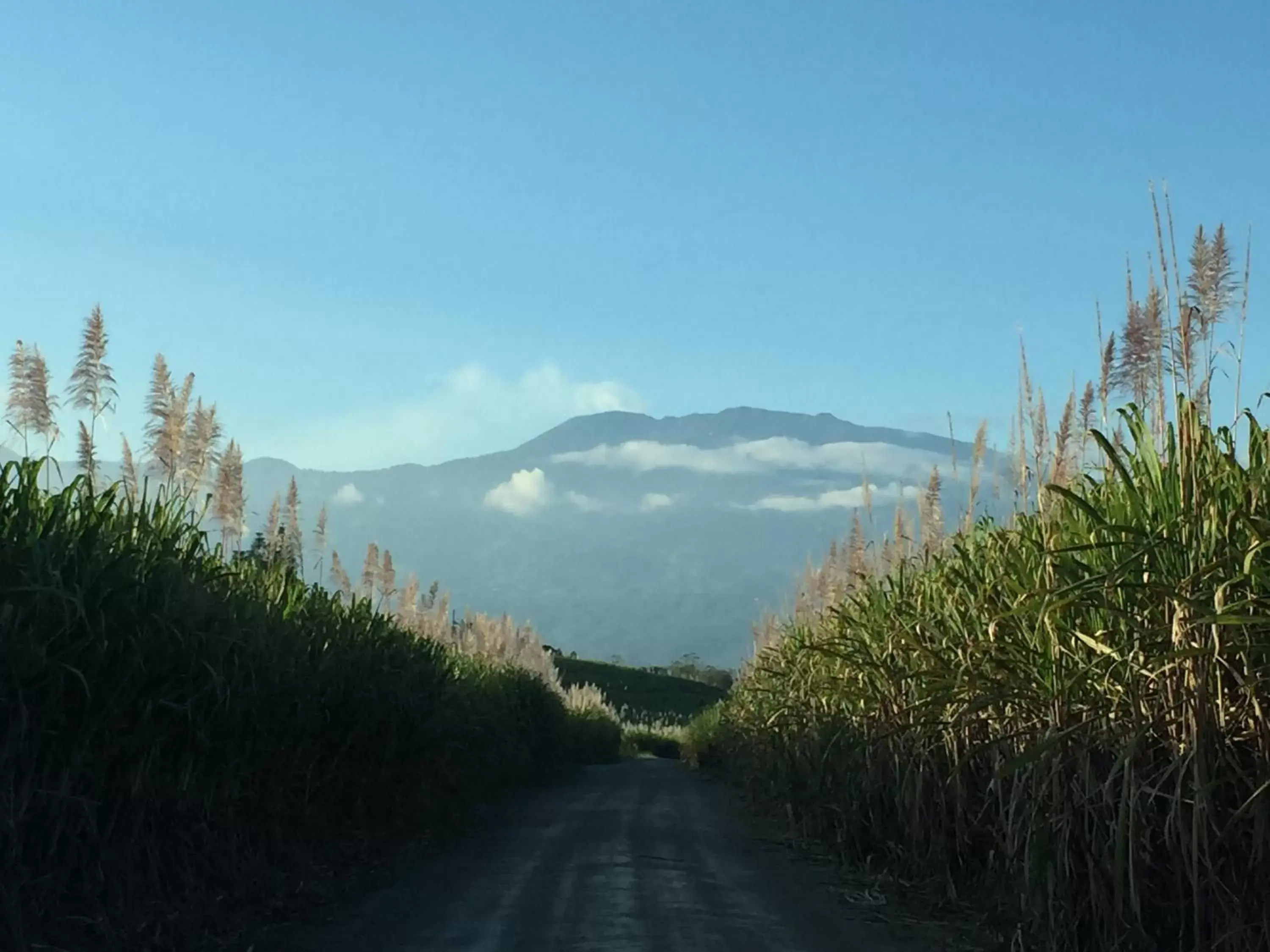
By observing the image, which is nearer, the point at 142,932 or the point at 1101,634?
the point at 1101,634

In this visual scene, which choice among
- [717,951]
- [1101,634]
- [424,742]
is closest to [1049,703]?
[1101,634]

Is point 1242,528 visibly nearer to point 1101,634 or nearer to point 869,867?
point 1101,634

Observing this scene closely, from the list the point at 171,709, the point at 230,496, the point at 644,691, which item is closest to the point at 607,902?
the point at 171,709

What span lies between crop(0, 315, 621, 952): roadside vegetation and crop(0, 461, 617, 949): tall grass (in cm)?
1

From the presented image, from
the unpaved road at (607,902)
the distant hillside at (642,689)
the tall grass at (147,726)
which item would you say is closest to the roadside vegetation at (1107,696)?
the unpaved road at (607,902)

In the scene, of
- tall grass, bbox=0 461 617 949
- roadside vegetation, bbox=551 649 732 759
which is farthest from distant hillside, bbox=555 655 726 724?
tall grass, bbox=0 461 617 949

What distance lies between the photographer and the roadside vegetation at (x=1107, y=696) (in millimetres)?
4766

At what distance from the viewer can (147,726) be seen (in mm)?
6289

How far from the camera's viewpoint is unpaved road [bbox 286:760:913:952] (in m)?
6.70

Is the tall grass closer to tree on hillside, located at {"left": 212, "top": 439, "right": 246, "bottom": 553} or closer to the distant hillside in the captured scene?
tree on hillside, located at {"left": 212, "top": 439, "right": 246, "bottom": 553}

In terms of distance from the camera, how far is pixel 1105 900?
494 centimetres

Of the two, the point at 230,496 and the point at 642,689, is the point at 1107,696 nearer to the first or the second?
the point at 230,496

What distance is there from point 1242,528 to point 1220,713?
830mm

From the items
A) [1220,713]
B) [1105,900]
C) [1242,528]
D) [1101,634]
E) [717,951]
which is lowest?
[717,951]
